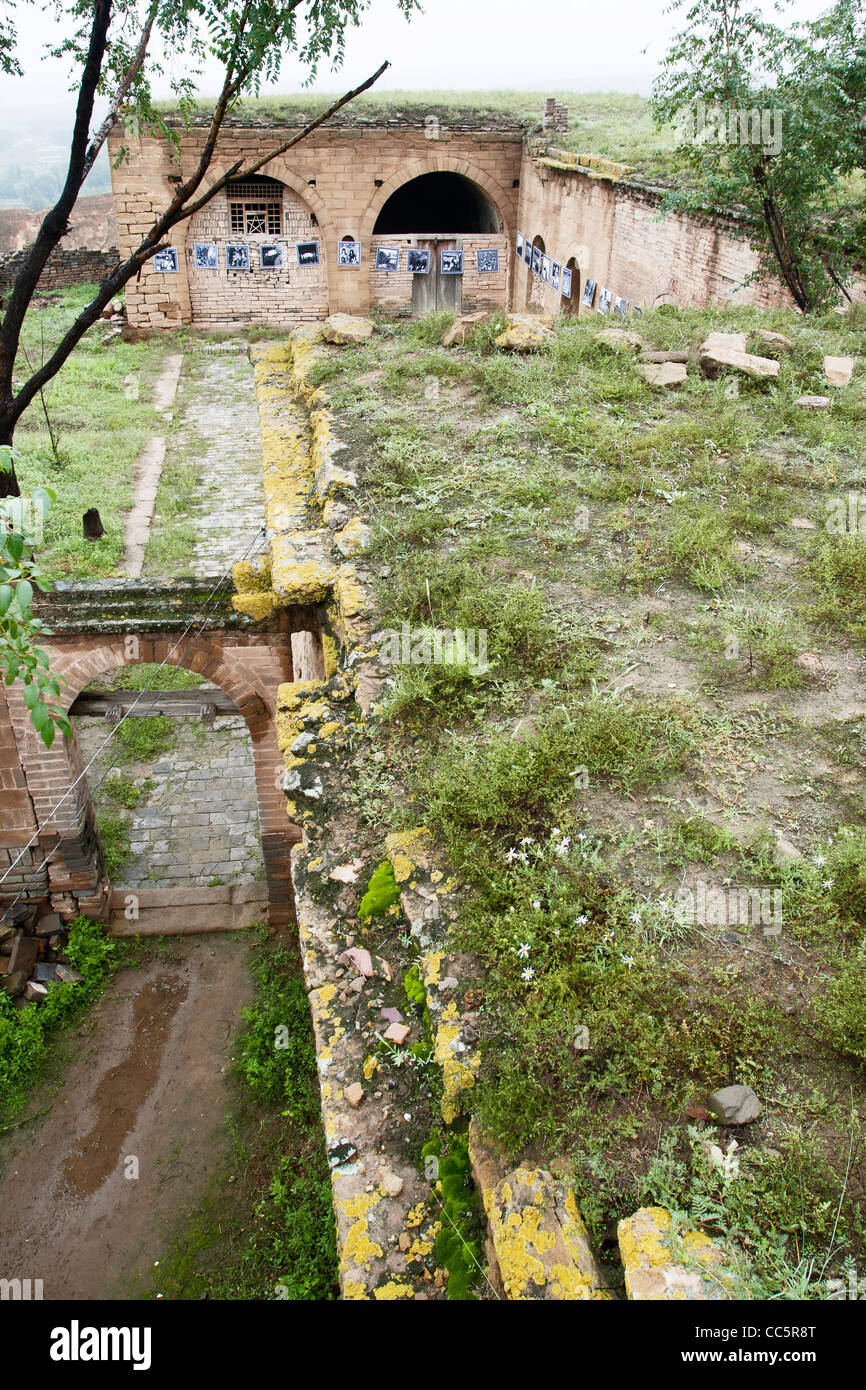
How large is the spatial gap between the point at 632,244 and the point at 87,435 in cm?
1082

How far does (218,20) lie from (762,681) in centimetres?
942

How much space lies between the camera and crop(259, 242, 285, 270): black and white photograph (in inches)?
901

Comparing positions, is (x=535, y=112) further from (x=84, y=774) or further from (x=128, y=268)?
(x=84, y=774)

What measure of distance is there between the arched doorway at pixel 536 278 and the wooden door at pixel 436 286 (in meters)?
2.31

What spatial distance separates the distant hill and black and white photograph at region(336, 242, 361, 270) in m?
21.5

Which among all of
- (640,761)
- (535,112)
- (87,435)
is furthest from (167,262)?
(640,761)

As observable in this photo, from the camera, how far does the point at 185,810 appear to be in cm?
1066

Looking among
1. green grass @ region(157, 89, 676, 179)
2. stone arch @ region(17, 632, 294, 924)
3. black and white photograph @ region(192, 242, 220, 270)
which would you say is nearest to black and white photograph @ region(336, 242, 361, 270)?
green grass @ region(157, 89, 676, 179)

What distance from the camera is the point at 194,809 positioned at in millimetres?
10672

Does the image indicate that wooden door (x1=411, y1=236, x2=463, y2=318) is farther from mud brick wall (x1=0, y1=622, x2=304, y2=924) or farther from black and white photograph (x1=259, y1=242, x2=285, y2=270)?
mud brick wall (x1=0, y1=622, x2=304, y2=924)

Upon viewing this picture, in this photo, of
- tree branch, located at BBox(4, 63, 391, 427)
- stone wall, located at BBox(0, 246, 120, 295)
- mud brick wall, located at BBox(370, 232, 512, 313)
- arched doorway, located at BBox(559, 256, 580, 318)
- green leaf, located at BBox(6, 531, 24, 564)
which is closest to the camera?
green leaf, located at BBox(6, 531, 24, 564)

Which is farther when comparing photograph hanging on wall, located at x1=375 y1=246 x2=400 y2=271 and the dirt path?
photograph hanging on wall, located at x1=375 y1=246 x2=400 y2=271

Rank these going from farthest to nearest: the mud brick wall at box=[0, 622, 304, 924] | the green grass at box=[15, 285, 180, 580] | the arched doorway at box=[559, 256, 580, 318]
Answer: the arched doorway at box=[559, 256, 580, 318], the green grass at box=[15, 285, 180, 580], the mud brick wall at box=[0, 622, 304, 924]

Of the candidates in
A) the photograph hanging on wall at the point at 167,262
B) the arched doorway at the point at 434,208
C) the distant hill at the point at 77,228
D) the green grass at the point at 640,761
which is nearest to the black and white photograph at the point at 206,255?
the photograph hanging on wall at the point at 167,262
